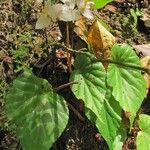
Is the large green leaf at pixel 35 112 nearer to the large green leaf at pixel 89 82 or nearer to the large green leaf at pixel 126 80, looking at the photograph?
the large green leaf at pixel 89 82

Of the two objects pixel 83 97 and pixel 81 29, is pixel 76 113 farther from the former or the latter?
pixel 81 29

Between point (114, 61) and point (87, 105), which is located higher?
point (114, 61)

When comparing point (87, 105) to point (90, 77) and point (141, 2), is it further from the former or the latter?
point (141, 2)

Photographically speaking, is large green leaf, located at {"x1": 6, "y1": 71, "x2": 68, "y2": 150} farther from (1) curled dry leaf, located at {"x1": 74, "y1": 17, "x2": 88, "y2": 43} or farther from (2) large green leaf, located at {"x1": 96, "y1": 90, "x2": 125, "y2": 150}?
(1) curled dry leaf, located at {"x1": 74, "y1": 17, "x2": 88, "y2": 43}

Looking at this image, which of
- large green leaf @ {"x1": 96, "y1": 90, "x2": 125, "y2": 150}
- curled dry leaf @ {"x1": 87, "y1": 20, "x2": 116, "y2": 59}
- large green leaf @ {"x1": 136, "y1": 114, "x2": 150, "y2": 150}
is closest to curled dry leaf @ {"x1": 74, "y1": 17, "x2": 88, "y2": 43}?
curled dry leaf @ {"x1": 87, "y1": 20, "x2": 116, "y2": 59}

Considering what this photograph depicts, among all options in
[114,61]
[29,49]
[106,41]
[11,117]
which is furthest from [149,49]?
[11,117]

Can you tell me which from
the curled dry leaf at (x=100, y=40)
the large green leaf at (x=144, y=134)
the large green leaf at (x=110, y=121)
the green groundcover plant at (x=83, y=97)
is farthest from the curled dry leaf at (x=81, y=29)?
the large green leaf at (x=144, y=134)
